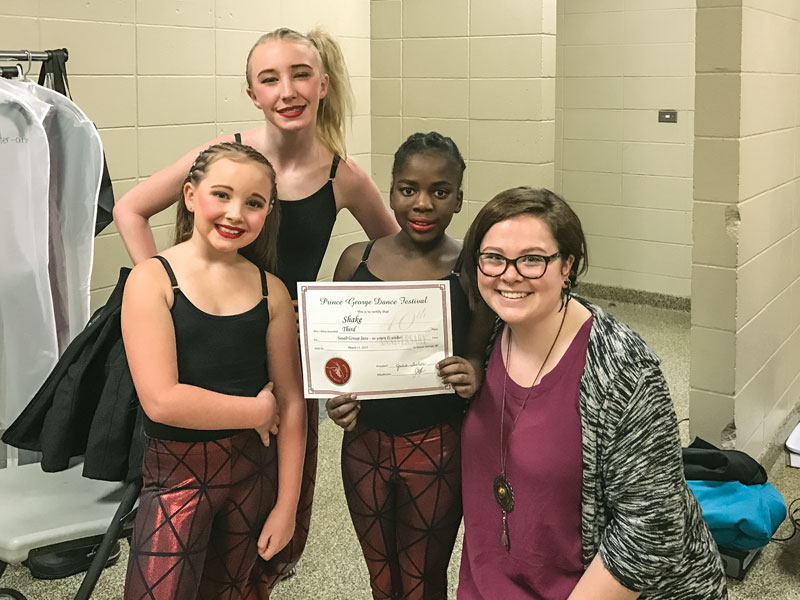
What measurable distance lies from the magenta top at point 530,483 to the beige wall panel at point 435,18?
2.48 metres

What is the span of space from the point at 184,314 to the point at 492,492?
58 cm

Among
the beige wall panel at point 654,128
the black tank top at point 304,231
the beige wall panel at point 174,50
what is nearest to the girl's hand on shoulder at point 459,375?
the black tank top at point 304,231

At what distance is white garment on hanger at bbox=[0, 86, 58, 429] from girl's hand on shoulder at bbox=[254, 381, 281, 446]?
100 cm

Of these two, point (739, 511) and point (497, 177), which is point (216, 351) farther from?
point (497, 177)

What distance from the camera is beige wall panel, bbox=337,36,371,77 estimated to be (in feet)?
12.3

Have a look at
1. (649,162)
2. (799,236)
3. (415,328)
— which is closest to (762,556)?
(799,236)

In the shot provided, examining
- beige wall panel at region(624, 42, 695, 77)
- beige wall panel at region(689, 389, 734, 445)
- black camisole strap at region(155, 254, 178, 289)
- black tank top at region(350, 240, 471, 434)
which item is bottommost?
beige wall panel at region(689, 389, 734, 445)

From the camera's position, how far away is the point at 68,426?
1.69 meters

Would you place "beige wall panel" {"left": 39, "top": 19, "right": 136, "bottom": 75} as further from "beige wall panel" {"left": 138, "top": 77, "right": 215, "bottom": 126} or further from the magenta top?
the magenta top

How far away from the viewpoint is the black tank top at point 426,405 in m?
1.53

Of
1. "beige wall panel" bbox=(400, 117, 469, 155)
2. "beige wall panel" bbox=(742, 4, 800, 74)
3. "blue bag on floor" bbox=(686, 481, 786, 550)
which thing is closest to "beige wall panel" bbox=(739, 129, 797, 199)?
"beige wall panel" bbox=(742, 4, 800, 74)

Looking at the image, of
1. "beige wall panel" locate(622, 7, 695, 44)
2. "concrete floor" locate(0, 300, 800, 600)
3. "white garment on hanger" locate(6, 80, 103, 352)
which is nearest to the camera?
"white garment on hanger" locate(6, 80, 103, 352)

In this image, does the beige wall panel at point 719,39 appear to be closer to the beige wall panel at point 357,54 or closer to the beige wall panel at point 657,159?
the beige wall panel at point 357,54

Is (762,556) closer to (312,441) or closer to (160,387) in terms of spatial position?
(312,441)
